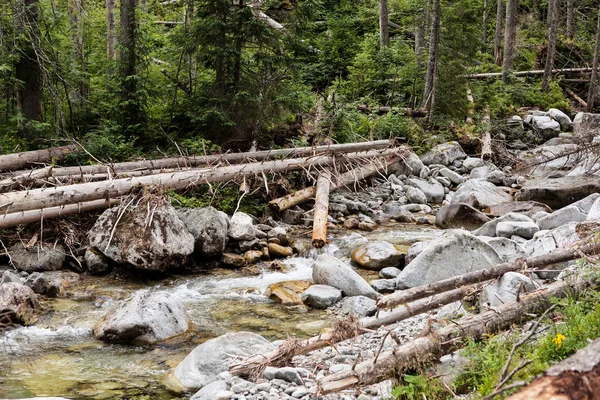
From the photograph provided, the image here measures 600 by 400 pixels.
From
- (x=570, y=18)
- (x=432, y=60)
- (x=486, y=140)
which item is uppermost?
(x=570, y=18)

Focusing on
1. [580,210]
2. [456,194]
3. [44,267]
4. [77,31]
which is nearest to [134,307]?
[44,267]

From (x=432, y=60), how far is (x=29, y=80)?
11.9 meters

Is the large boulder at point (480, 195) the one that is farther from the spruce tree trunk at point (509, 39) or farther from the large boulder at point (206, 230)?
the spruce tree trunk at point (509, 39)

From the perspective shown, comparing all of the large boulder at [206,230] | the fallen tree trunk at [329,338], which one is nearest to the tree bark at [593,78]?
the large boulder at [206,230]

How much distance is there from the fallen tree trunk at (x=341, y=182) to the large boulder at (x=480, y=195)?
2219 millimetres

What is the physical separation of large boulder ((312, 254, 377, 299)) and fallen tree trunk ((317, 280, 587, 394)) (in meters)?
3.68

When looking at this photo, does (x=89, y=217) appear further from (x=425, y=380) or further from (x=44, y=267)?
(x=425, y=380)

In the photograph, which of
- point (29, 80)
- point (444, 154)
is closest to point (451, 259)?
point (444, 154)

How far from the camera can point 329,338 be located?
17.0 feet

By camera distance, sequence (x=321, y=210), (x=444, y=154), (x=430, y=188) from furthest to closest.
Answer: (x=444, y=154) → (x=430, y=188) → (x=321, y=210)

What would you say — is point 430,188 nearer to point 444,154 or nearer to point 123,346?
point 444,154

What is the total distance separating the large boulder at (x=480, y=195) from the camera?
14.2 meters

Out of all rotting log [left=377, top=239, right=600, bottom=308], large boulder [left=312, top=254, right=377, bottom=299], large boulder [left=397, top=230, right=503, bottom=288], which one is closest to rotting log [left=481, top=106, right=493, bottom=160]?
large boulder [left=397, top=230, right=503, bottom=288]

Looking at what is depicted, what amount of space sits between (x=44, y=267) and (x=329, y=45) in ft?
60.8
